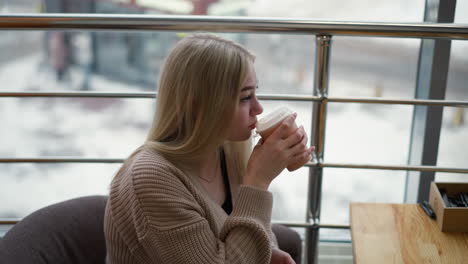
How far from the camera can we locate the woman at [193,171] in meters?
0.93

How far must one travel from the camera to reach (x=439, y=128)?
198cm

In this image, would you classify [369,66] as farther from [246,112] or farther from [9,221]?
[246,112]

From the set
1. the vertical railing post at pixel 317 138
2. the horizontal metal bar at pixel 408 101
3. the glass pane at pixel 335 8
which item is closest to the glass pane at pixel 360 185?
the glass pane at pixel 335 8

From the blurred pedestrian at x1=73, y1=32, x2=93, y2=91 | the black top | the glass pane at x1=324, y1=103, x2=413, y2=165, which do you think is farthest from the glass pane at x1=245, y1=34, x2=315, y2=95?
the black top

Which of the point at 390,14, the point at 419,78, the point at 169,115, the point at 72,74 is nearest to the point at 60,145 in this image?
the point at 72,74

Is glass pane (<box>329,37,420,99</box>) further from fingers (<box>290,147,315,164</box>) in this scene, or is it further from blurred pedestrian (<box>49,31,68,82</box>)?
fingers (<box>290,147,315,164</box>)

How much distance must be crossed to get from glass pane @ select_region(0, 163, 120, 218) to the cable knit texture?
4.76m

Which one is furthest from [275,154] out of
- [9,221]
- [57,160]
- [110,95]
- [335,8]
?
[335,8]

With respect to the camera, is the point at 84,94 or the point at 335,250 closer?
the point at 84,94

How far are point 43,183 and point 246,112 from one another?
5.53 meters

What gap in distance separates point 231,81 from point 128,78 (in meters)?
7.07

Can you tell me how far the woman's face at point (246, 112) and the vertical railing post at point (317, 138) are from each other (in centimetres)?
36

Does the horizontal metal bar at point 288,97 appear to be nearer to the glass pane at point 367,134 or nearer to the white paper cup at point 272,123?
the white paper cup at point 272,123

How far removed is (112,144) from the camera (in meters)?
7.58
